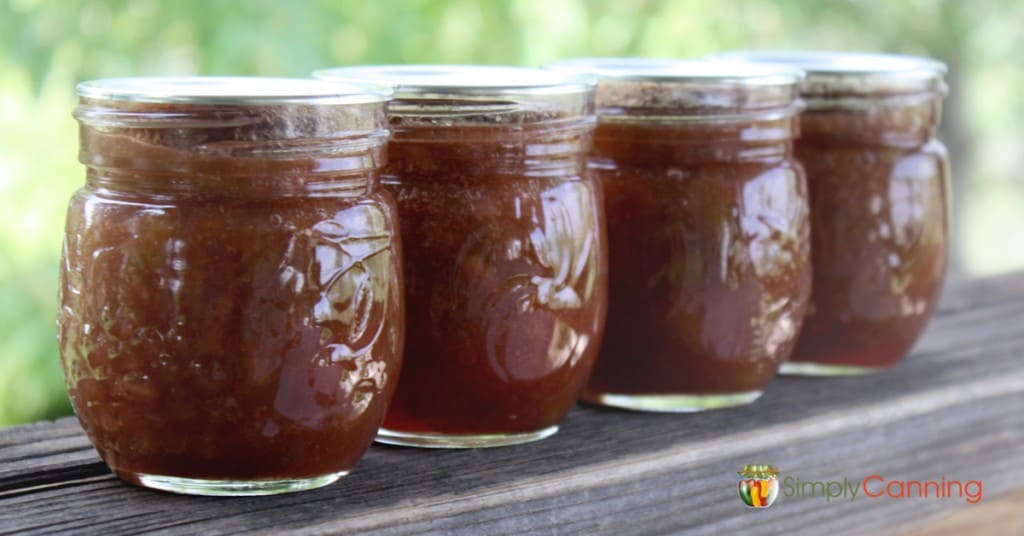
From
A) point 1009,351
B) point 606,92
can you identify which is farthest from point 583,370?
point 1009,351

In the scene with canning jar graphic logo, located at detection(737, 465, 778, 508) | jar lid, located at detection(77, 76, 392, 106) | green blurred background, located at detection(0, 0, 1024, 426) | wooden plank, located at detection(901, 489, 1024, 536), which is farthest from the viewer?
green blurred background, located at detection(0, 0, 1024, 426)

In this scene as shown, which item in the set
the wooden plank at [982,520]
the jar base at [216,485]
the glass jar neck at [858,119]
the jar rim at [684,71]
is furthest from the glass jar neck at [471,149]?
the wooden plank at [982,520]

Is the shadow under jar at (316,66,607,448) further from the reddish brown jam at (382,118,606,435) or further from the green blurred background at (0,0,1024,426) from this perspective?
the green blurred background at (0,0,1024,426)

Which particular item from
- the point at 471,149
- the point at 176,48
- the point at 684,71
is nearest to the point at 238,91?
the point at 471,149

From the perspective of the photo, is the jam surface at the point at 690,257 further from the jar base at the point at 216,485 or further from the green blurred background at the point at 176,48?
the green blurred background at the point at 176,48

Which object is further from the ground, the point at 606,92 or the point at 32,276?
the point at 606,92

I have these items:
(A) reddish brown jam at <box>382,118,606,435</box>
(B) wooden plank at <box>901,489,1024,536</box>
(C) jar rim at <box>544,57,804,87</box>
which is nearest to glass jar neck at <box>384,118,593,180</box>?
(A) reddish brown jam at <box>382,118,606,435</box>

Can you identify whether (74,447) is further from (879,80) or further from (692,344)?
(879,80)
